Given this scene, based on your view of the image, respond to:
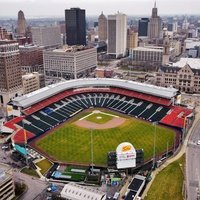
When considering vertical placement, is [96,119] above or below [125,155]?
below

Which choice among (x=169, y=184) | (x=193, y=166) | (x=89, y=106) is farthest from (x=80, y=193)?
(x=89, y=106)

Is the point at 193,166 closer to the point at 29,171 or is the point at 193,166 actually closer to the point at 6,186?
the point at 29,171

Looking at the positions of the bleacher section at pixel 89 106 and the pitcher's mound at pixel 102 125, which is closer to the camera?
the bleacher section at pixel 89 106

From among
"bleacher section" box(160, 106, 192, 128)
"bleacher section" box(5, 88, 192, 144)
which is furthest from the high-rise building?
"bleacher section" box(160, 106, 192, 128)

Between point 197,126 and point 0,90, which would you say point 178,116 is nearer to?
Result: point 197,126

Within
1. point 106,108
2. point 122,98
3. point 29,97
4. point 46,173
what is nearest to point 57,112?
point 29,97

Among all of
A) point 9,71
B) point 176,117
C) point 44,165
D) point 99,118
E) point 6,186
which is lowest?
point 44,165

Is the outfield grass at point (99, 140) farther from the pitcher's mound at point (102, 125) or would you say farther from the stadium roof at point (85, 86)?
the stadium roof at point (85, 86)

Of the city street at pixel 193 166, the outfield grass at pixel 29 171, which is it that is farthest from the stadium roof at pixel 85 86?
the outfield grass at pixel 29 171
